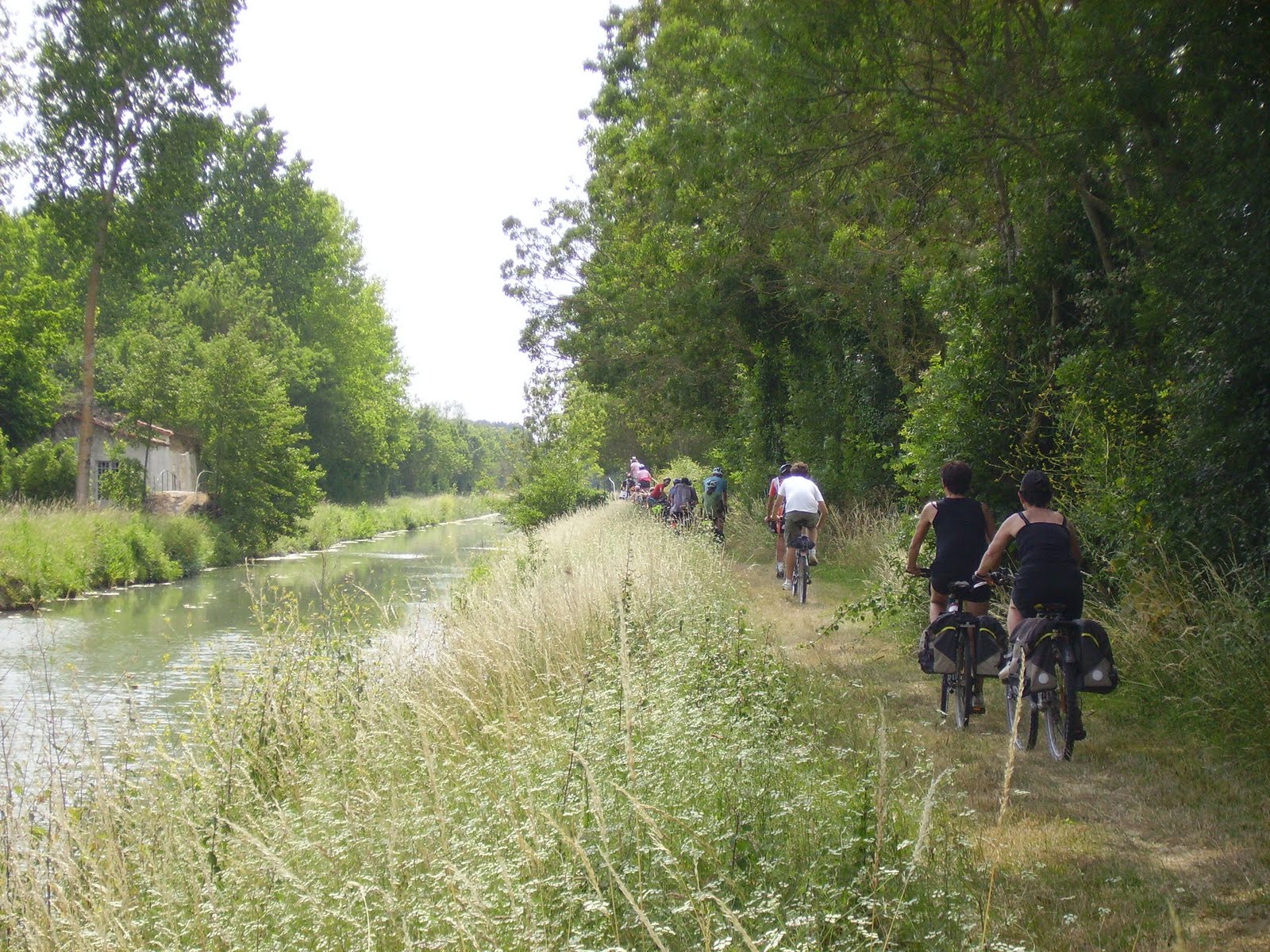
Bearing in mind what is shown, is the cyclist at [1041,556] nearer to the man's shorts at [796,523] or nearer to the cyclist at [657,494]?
the man's shorts at [796,523]

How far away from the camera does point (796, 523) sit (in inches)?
601

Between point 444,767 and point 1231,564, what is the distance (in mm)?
5558

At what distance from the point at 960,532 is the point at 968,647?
2.84 feet

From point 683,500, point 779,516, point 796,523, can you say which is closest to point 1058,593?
point 796,523

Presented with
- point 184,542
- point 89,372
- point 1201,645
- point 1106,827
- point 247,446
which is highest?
point 89,372

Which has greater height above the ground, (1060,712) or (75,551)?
(1060,712)

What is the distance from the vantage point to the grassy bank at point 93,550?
2447 centimetres

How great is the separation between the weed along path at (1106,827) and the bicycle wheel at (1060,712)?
0.09 m

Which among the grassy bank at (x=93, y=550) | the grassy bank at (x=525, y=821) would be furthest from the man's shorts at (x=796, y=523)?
the grassy bank at (x=93, y=550)

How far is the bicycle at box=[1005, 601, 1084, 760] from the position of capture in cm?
679

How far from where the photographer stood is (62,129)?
32344 millimetres

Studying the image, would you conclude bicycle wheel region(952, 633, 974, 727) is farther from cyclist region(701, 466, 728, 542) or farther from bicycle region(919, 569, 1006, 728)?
cyclist region(701, 466, 728, 542)

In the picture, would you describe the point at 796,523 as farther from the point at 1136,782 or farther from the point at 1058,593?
the point at 1136,782

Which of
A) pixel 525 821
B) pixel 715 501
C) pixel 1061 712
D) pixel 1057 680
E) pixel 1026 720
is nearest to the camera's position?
pixel 525 821
